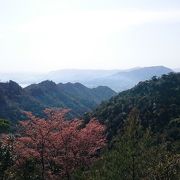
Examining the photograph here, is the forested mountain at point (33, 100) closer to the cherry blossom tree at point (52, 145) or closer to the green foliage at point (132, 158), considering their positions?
the cherry blossom tree at point (52, 145)

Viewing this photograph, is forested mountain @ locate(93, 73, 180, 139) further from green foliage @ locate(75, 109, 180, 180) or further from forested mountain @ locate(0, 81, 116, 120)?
forested mountain @ locate(0, 81, 116, 120)

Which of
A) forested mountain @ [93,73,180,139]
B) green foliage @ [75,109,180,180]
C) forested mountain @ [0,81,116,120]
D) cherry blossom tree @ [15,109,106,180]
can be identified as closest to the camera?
green foliage @ [75,109,180,180]

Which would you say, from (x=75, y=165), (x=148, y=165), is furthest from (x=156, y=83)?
(x=148, y=165)

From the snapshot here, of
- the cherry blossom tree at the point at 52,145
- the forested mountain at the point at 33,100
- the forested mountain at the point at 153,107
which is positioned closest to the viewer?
the cherry blossom tree at the point at 52,145

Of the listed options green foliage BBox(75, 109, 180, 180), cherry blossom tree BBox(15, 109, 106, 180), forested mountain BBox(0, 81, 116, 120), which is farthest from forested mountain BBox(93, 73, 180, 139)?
→ forested mountain BBox(0, 81, 116, 120)

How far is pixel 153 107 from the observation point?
6831 centimetres

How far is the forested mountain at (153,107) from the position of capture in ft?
211

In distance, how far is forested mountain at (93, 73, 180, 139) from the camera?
6438 centimetres

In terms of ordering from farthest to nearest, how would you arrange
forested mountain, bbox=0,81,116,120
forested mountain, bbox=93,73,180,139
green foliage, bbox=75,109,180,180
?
forested mountain, bbox=0,81,116,120 → forested mountain, bbox=93,73,180,139 → green foliage, bbox=75,109,180,180

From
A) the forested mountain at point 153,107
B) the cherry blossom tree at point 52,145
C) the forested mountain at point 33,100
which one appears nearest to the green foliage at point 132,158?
the cherry blossom tree at point 52,145

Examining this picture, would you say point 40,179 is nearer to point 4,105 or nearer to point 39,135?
point 39,135

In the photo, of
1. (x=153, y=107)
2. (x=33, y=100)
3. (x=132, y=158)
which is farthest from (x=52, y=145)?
(x=33, y=100)

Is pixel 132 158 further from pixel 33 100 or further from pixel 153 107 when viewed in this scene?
pixel 33 100

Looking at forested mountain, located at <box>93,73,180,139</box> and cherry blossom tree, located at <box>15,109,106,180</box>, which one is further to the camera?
forested mountain, located at <box>93,73,180,139</box>
